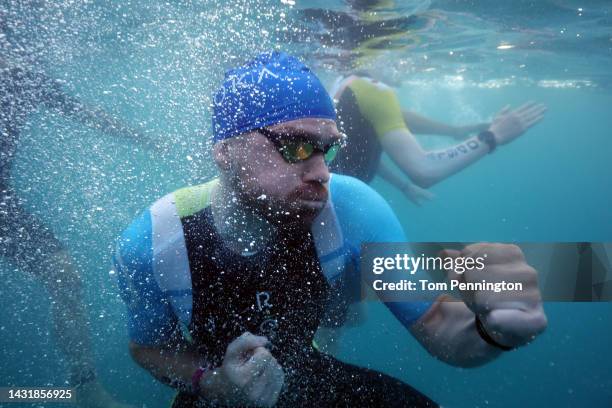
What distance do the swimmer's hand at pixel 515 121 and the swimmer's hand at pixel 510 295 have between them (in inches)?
177

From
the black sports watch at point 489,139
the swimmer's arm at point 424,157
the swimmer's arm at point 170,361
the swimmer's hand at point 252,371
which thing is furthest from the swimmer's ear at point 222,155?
the black sports watch at point 489,139

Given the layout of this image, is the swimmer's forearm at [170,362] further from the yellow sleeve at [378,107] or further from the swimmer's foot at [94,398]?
the yellow sleeve at [378,107]

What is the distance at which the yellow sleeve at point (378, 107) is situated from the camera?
5168 mm

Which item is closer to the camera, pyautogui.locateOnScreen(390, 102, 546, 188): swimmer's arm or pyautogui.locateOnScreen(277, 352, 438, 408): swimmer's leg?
pyautogui.locateOnScreen(277, 352, 438, 408): swimmer's leg

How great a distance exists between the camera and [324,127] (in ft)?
6.31

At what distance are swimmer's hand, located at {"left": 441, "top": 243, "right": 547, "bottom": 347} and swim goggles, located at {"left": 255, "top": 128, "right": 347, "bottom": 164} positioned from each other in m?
0.80

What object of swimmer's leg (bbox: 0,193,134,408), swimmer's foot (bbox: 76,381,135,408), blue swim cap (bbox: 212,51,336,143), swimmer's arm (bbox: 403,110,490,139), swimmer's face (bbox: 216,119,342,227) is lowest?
swimmer's foot (bbox: 76,381,135,408)

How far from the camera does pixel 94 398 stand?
15.5 ft

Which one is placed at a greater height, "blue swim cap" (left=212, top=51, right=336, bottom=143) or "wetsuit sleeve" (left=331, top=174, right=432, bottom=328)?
"blue swim cap" (left=212, top=51, right=336, bottom=143)

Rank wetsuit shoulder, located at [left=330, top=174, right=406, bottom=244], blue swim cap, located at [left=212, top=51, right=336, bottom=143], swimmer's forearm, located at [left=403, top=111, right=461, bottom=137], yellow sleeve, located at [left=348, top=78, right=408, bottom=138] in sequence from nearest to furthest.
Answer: blue swim cap, located at [left=212, top=51, right=336, bottom=143] < wetsuit shoulder, located at [left=330, top=174, right=406, bottom=244] < yellow sleeve, located at [left=348, top=78, right=408, bottom=138] < swimmer's forearm, located at [left=403, top=111, right=461, bottom=137]

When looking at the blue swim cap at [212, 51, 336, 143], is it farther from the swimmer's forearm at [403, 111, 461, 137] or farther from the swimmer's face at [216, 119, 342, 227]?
the swimmer's forearm at [403, 111, 461, 137]

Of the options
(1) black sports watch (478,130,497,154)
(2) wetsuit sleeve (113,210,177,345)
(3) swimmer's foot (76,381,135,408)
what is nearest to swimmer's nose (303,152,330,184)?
(2) wetsuit sleeve (113,210,177,345)

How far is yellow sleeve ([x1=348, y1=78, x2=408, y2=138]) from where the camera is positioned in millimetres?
5168

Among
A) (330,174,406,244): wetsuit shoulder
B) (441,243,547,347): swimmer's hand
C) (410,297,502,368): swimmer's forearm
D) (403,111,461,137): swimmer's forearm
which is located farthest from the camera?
(403,111,461,137): swimmer's forearm
